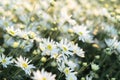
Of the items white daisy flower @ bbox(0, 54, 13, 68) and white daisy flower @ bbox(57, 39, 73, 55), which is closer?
white daisy flower @ bbox(0, 54, 13, 68)

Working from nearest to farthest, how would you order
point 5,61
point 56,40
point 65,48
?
1. point 5,61
2. point 65,48
3. point 56,40

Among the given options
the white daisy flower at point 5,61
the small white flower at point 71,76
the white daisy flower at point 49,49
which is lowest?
the small white flower at point 71,76

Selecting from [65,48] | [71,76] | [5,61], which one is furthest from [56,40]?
[5,61]

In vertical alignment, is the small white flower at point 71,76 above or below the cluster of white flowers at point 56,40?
below

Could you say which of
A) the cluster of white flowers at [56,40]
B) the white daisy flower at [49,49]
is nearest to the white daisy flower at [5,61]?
the cluster of white flowers at [56,40]

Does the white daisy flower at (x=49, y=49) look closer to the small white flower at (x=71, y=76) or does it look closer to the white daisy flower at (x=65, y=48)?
the white daisy flower at (x=65, y=48)

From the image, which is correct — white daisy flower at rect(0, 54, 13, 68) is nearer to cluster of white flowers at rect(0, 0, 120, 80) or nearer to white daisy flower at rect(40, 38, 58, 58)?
cluster of white flowers at rect(0, 0, 120, 80)

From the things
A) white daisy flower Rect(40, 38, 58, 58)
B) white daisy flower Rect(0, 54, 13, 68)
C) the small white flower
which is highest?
white daisy flower Rect(40, 38, 58, 58)

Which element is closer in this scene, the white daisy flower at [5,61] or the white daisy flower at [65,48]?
the white daisy flower at [5,61]

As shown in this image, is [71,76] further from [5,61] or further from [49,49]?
[5,61]

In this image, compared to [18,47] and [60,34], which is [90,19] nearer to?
[60,34]

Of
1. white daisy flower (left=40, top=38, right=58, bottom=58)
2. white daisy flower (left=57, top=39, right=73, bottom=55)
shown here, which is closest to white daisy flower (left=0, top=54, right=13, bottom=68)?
white daisy flower (left=40, top=38, right=58, bottom=58)
